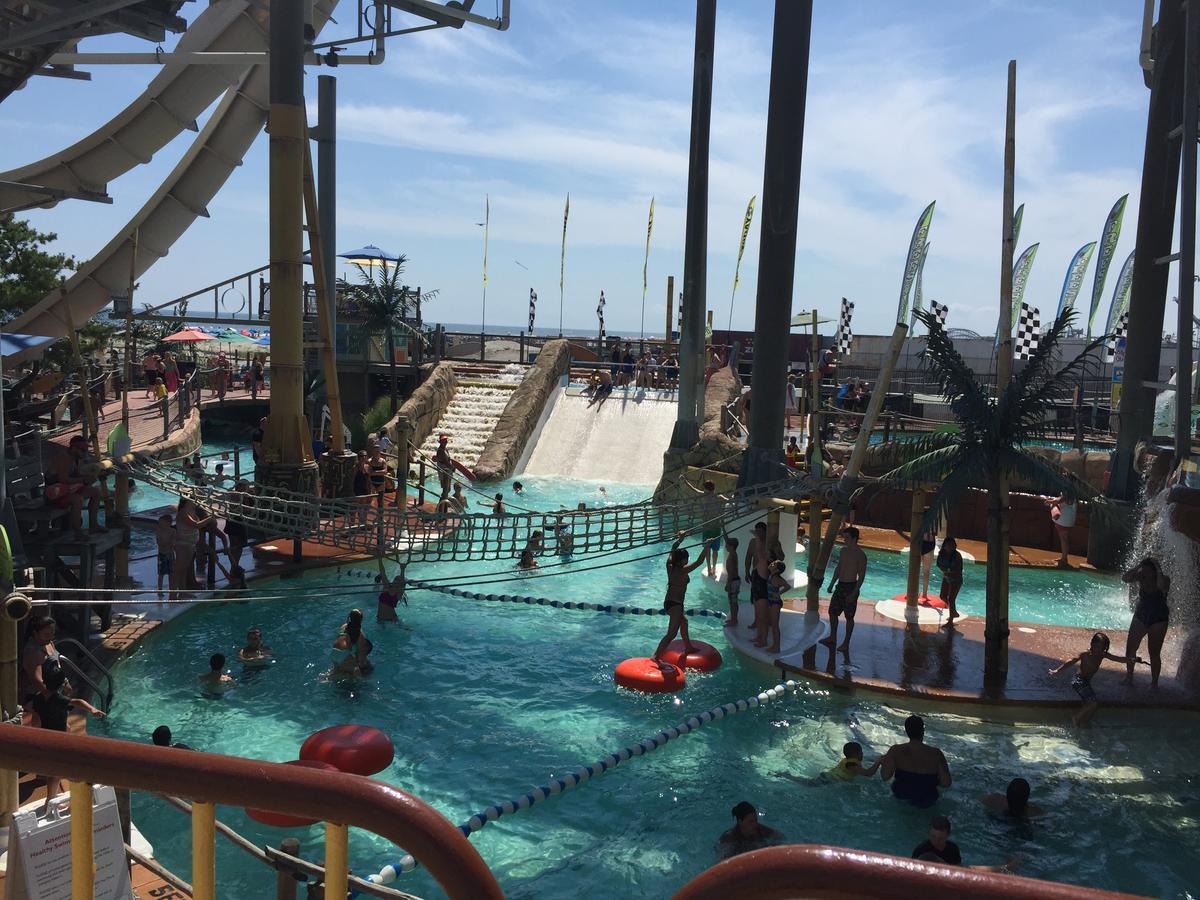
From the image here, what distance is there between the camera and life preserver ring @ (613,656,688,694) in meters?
10.8

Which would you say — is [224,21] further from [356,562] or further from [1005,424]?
[1005,424]

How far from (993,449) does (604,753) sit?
16.9 ft

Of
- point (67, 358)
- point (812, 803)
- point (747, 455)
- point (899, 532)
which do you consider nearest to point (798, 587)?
point (747, 455)

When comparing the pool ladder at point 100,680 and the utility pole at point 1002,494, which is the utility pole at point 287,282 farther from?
the utility pole at point 1002,494

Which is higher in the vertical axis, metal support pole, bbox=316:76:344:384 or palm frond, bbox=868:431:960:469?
metal support pole, bbox=316:76:344:384

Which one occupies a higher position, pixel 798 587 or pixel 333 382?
pixel 333 382

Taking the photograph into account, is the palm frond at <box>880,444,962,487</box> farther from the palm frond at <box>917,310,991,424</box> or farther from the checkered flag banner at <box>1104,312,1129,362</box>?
the checkered flag banner at <box>1104,312,1129,362</box>

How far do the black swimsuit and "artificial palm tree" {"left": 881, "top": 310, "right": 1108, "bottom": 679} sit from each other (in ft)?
4.19

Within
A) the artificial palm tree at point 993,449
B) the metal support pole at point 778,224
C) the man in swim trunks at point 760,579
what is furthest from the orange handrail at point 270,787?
the metal support pole at point 778,224

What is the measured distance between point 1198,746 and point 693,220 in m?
13.8

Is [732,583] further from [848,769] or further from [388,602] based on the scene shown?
[388,602]

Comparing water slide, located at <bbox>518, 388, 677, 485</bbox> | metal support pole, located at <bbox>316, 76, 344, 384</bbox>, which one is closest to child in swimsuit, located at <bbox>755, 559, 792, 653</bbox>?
water slide, located at <bbox>518, 388, 677, 485</bbox>

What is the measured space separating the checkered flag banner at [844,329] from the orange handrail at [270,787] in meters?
29.3

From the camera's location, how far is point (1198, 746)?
31.7ft
